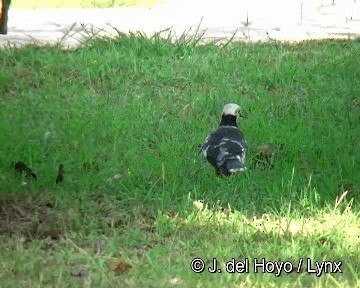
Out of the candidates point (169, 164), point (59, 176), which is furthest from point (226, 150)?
point (59, 176)

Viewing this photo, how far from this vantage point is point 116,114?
7.36 metres

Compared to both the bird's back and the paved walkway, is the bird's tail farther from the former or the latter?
the paved walkway

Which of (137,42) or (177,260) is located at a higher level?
(137,42)

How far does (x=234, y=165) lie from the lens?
5.93m

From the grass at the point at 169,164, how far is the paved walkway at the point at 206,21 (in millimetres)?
635

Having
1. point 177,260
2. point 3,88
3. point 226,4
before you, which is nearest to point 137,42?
point 3,88

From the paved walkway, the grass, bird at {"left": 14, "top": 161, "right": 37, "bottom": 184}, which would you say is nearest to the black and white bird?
the grass

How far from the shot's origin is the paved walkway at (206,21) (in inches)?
388

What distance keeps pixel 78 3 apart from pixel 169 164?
6445 mm

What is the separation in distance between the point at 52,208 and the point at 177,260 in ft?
3.47

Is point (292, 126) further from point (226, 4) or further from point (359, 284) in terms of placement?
point (226, 4)

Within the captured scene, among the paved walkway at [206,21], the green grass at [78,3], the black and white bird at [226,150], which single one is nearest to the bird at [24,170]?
the black and white bird at [226,150]

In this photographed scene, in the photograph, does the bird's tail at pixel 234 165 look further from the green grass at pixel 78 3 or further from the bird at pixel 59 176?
the green grass at pixel 78 3

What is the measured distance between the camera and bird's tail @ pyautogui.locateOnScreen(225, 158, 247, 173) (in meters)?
5.92
